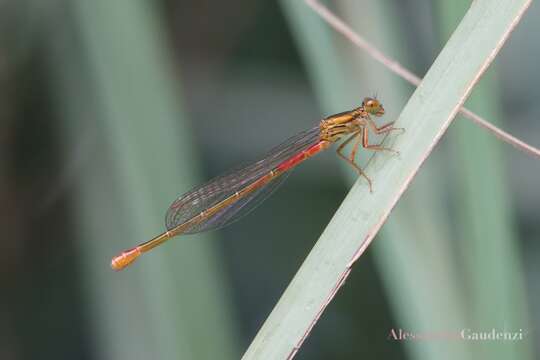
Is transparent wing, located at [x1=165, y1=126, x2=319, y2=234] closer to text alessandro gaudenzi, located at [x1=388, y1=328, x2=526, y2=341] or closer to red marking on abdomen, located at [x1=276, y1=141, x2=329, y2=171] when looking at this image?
red marking on abdomen, located at [x1=276, y1=141, x2=329, y2=171]

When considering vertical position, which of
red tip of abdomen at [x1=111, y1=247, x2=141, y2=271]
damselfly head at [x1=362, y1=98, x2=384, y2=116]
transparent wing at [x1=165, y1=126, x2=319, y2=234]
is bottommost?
red tip of abdomen at [x1=111, y1=247, x2=141, y2=271]

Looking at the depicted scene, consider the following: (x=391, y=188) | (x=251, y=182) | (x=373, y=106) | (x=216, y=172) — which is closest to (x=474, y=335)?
(x=391, y=188)

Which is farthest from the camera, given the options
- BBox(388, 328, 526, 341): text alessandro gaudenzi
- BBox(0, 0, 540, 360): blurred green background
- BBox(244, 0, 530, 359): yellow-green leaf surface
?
BBox(0, 0, 540, 360): blurred green background

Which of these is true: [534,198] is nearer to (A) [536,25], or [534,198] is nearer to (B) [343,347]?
(A) [536,25]

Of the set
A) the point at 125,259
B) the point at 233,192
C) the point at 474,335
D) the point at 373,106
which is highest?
the point at 373,106

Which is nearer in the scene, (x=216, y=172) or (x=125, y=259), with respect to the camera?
(x=125, y=259)

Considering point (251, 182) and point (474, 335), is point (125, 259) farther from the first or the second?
point (474, 335)

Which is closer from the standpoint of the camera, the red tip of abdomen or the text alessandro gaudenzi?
the text alessandro gaudenzi

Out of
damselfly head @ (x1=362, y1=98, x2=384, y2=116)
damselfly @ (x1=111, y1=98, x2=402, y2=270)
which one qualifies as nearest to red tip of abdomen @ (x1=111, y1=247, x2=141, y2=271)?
damselfly @ (x1=111, y1=98, x2=402, y2=270)
